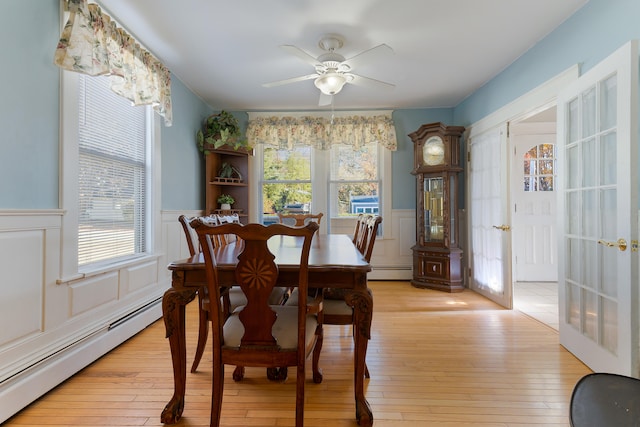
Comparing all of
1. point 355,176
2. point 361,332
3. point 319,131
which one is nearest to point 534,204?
point 355,176

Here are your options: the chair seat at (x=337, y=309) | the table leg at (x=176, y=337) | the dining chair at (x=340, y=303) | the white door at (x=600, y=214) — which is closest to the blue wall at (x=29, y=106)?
the table leg at (x=176, y=337)

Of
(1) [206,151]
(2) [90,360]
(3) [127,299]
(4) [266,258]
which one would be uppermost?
(1) [206,151]

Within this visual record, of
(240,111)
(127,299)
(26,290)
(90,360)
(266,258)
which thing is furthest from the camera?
(240,111)

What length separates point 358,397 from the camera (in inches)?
62.1

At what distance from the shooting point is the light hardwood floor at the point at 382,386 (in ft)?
5.30

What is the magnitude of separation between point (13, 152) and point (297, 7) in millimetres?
1981

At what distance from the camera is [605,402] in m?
0.86

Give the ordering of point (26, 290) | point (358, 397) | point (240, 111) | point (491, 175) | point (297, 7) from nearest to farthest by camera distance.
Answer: point (358, 397)
point (26, 290)
point (297, 7)
point (491, 175)
point (240, 111)

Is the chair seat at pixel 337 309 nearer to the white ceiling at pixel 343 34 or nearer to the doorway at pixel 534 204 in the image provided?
the white ceiling at pixel 343 34

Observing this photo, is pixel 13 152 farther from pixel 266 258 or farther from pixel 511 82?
pixel 511 82

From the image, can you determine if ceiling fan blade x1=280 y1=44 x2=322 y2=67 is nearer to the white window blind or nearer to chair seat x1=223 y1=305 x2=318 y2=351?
the white window blind

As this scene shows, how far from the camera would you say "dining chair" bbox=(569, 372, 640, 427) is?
31.9 inches

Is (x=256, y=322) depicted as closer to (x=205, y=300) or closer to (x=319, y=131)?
(x=205, y=300)

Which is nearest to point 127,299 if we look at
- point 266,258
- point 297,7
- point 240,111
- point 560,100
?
point 266,258
